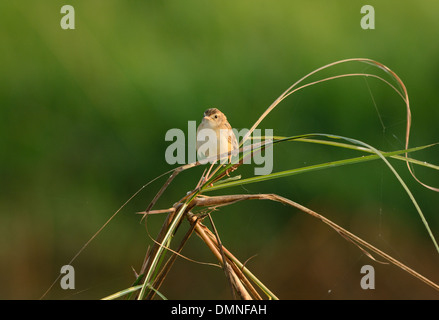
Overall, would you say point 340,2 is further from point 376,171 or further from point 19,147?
point 19,147

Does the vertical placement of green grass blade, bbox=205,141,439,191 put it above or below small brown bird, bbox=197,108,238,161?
below

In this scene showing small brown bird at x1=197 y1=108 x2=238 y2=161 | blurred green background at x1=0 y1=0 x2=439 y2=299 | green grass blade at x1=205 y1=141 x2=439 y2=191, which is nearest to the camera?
green grass blade at x1=205 y1=141 x2=439 y2=191

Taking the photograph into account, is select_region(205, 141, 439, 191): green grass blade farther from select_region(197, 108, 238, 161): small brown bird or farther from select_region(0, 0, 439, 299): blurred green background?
select_region(0, 0, 439, 299): blurred green background

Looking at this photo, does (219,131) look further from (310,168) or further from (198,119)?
(198,119)

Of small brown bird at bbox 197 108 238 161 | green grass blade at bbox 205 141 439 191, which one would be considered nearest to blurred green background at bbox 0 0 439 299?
small brown bird at bbox 197 108 238 161

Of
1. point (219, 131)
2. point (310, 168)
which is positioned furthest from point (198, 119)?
point (310, 168)

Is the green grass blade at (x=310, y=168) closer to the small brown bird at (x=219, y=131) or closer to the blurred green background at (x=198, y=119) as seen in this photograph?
the small brown bird at (x=219, y=131)

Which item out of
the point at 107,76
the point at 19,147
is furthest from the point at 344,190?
the point at 19,147
